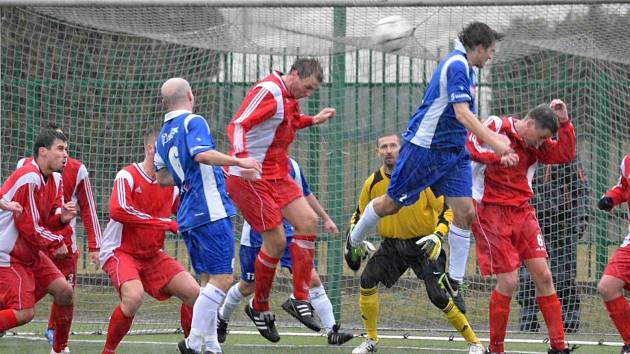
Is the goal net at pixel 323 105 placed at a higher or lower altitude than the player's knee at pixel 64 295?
higher

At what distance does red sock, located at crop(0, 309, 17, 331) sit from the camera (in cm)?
842

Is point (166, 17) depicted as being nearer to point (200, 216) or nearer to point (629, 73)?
point (200, 216)

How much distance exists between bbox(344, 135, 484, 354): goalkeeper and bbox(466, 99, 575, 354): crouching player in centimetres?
80

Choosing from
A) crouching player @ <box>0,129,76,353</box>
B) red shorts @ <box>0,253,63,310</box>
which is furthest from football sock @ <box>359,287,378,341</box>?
red shorts @ <box>0,253,63,310</box>

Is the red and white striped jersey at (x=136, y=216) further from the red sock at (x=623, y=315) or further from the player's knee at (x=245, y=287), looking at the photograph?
the red sock at (x=623, y=315)

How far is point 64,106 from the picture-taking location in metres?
11.4

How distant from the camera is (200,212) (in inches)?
302

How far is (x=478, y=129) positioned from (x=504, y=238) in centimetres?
148

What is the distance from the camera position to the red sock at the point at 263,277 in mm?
8616

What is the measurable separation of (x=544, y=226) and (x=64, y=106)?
4.88 metres

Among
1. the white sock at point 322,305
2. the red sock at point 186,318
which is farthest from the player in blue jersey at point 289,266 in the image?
the red sock at point 186,318

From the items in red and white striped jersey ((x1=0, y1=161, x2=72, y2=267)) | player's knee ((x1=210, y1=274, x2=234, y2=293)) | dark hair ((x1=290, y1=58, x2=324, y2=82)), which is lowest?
player's knee ((x1=210, y1=274, x2=234, y2=293))

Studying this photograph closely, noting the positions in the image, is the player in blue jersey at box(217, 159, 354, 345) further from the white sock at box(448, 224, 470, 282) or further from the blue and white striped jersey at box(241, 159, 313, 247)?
the white sock at box(448, 224, 470, 282)

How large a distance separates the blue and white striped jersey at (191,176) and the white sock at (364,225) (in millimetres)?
1246
